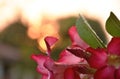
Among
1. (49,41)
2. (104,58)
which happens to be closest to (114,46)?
(104,58)

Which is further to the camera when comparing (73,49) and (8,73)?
(8,73)

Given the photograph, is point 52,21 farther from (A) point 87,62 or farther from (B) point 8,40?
(A) point 87,62

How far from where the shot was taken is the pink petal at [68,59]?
A: 645 millimetres

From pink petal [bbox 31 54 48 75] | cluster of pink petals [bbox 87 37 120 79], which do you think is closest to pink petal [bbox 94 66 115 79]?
cluster of pink petals [bbox 87 37 120 79]

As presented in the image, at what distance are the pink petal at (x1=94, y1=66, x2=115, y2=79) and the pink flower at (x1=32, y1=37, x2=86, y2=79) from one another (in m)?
0.03

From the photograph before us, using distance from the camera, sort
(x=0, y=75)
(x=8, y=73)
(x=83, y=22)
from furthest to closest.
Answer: (x=8, y=73) < (x=0, y=75) < (x=83, y=22)

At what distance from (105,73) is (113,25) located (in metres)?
0.10

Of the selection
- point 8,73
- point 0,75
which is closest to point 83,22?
point 0,75

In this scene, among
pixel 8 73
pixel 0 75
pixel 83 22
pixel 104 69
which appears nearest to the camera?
pixel 104 69

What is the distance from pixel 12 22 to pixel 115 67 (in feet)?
49.5

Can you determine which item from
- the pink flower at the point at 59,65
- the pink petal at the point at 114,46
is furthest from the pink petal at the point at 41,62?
the pink petal at the point at 114,46

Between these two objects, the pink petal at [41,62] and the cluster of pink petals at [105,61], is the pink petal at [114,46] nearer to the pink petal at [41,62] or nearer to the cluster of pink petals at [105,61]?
the cluster of pink petals at [105,61]

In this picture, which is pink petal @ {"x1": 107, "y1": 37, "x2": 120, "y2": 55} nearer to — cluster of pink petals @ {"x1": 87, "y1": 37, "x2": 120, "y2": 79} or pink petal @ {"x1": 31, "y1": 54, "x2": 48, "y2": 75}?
cluster of pink petals @ {"x1": 87, "y1": 37, "x2": 120, "y2": 79}

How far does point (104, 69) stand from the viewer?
1.95 ft
